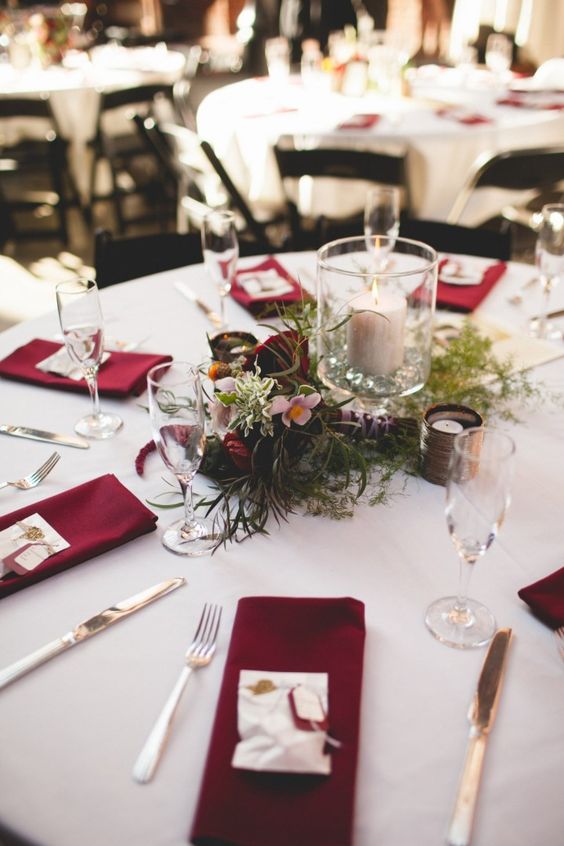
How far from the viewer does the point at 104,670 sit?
899 millimetres

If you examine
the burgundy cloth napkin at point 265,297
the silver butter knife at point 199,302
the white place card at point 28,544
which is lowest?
the white place card at point 28,544

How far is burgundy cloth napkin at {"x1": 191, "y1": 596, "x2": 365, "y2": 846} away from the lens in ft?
Answer: 2.31

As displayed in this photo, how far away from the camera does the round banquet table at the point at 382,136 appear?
3.26m

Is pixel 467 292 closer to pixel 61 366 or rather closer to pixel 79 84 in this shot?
pixel 61 366

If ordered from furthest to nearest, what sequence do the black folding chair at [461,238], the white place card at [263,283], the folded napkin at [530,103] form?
the folded napkin at [530,103] → the black folding chair at [461,238] → the white place card at [263,283]

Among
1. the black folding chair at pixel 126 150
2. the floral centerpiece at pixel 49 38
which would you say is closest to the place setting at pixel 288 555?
the black folding chair at pixel 126 150

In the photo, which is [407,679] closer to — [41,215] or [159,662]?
[159,662]

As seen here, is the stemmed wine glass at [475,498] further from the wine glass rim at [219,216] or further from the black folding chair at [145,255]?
the black folding chair at [145,255]

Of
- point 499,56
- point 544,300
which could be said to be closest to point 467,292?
point 544,300

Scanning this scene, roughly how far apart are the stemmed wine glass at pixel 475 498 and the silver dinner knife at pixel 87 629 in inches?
14.1

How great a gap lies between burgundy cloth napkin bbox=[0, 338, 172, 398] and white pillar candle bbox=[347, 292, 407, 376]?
43 centimetres

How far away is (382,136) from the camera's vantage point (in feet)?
10.6

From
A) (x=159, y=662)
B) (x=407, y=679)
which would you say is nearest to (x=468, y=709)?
(x=407, y=679)

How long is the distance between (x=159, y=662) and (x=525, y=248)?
406cm
